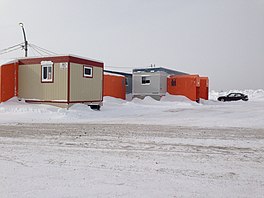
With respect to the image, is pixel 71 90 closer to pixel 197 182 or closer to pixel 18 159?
pixel 18 159

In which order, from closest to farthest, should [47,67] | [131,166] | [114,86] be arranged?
[131,166], [47,67], [114,86]

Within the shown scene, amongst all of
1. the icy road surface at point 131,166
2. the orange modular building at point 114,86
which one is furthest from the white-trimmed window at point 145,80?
the icy road surface at point 131,166

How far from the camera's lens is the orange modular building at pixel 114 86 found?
89.7 ft

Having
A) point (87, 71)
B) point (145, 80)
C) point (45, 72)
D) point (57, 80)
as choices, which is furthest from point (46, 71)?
point (145, 80)

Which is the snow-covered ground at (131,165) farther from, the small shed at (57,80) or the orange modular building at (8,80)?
the orange modular building at (8,80)

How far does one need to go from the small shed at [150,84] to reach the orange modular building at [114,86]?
2429 millimetres

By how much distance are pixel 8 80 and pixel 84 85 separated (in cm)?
542

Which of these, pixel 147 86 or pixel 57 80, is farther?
pixel 147 86

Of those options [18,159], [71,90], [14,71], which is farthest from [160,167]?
[14,71]

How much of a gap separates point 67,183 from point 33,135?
16.7 ft

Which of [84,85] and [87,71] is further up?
[87,71]

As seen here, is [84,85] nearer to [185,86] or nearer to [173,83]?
[173,83]

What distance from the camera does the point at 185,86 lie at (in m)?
31.7

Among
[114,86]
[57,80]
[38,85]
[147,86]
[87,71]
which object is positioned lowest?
[38,85]
